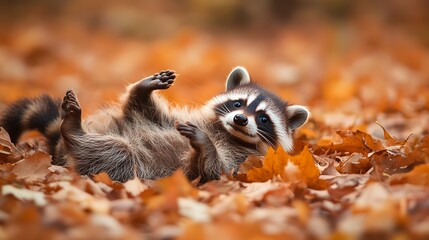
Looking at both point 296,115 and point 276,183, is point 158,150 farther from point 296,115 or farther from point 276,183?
point 296,115

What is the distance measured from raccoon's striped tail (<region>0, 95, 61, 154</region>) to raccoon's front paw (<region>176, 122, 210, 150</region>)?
1215 mm

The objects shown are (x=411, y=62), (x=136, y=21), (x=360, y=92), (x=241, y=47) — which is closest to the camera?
(x=360, y=92)

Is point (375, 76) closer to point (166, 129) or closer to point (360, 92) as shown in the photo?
point (360, 92)

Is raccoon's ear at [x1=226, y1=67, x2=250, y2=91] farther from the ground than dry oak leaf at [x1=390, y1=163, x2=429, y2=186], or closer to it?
farther from the ground

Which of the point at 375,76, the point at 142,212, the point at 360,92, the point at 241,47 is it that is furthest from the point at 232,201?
the point at 241,47

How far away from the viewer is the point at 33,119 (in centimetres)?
514

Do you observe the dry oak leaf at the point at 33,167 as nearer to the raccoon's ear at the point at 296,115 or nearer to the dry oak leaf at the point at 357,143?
the raccoon's ear at the point at 296,115

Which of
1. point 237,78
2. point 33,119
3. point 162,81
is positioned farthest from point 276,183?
point 33,119

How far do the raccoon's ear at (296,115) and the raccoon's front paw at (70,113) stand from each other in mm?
1732

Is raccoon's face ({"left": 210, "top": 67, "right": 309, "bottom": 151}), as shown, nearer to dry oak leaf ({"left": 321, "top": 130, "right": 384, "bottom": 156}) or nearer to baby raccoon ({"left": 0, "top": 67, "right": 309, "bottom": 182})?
baby raccoon ({"left": 0, "top": 67, "right": 309, "bottom": 182})

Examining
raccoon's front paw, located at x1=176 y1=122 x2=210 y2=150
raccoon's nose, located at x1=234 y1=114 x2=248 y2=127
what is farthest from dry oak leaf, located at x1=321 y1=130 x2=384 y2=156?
raccoon's front paw, located at x1=176 y1=122 x2=210 y2=150

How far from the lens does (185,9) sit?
1469 cm

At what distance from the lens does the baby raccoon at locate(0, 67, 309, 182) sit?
4605mm

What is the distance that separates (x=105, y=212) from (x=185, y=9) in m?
11.6
